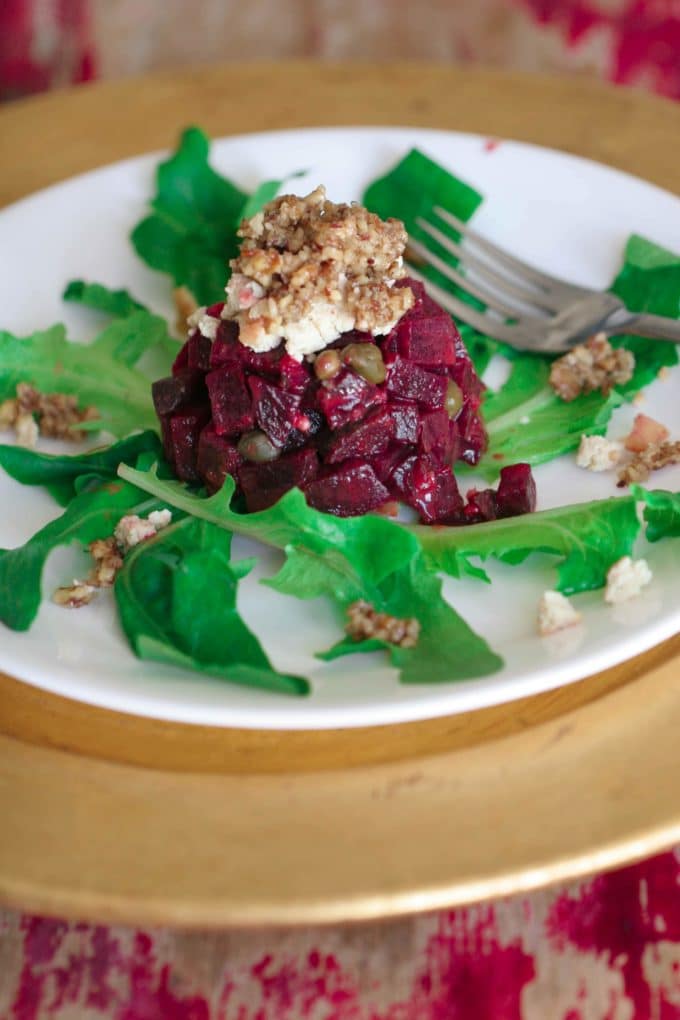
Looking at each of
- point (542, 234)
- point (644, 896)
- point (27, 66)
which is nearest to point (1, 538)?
point (644, 896)

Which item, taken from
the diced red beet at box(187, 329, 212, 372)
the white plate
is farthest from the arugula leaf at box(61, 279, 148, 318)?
the diced red beet at box(187, 329, 212, 372)

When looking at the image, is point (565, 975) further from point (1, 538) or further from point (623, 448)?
point (1, 538)

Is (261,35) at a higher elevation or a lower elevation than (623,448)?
higher

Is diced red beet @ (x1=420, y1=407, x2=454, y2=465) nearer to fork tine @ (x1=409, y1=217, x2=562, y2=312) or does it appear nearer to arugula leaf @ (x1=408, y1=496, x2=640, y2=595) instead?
arugula leaf @ (x1=408, y1=496, x2=640, y2=595)

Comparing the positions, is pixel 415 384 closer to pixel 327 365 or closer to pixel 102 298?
pixel 327 365

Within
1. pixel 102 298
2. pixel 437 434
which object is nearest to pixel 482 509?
pixel 437 434

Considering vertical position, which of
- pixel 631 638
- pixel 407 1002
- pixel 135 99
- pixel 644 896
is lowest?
pixel 407 1002

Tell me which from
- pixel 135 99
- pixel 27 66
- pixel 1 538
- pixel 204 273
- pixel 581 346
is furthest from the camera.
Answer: pixel 27 66

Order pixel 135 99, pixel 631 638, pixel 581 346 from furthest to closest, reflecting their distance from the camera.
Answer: pixel 135 99 → pixel 581 346 → pixel 631 638
